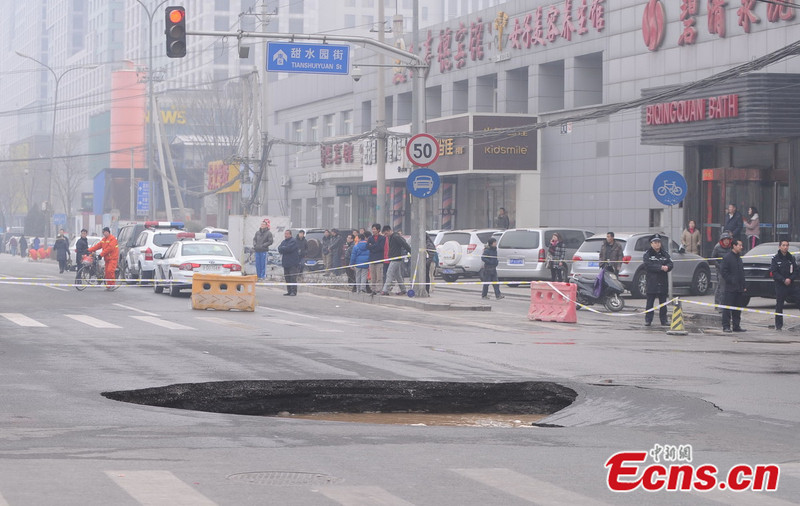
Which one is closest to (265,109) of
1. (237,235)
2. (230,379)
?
(237,235)

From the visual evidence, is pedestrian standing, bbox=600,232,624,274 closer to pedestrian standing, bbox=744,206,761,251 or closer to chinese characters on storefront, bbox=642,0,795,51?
pedestrian standing, bbox=744,206,761,251

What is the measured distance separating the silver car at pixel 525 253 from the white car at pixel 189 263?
7.47 meters

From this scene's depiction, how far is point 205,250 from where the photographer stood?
3086 centimetres

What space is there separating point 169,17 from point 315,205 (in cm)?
4584

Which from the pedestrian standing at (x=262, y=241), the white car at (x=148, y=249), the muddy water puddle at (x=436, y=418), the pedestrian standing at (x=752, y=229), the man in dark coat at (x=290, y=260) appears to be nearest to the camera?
the muddy water puddle at (x=436, y=418)

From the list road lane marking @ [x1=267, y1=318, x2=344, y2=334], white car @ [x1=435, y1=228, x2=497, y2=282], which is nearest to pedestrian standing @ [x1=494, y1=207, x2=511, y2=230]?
white car @ [x1=435, y1=228, x2=497, y2=282]

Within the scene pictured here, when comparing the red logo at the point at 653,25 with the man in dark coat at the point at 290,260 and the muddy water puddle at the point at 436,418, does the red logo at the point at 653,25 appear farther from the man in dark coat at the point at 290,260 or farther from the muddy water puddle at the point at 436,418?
the muddy water puddle at the point at 436,418

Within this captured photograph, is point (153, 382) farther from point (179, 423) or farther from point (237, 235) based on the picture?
point (237, 235)

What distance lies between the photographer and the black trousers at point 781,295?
21250 millimetres

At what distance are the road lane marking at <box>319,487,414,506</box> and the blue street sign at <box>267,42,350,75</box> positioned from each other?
19493 millimetres

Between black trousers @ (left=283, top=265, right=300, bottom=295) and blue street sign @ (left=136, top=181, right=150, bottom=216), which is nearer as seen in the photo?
black trousers @ (left=283, top=265, right=300, bottom=295)

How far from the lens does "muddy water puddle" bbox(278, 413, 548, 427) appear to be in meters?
11.4

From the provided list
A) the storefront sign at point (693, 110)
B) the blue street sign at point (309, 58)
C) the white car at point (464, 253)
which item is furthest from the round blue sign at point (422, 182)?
the storefront sign at point (693, 110)

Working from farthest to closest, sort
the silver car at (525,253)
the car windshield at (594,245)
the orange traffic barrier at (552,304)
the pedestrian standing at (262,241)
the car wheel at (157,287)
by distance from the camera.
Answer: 1. the pedestrian standing at (262,241)
2. the silver car at (525,253)
3. the car wheel at (157,287)
4. the car windshield at (594,245)
5. the orange traffic barrier at (552,304)
